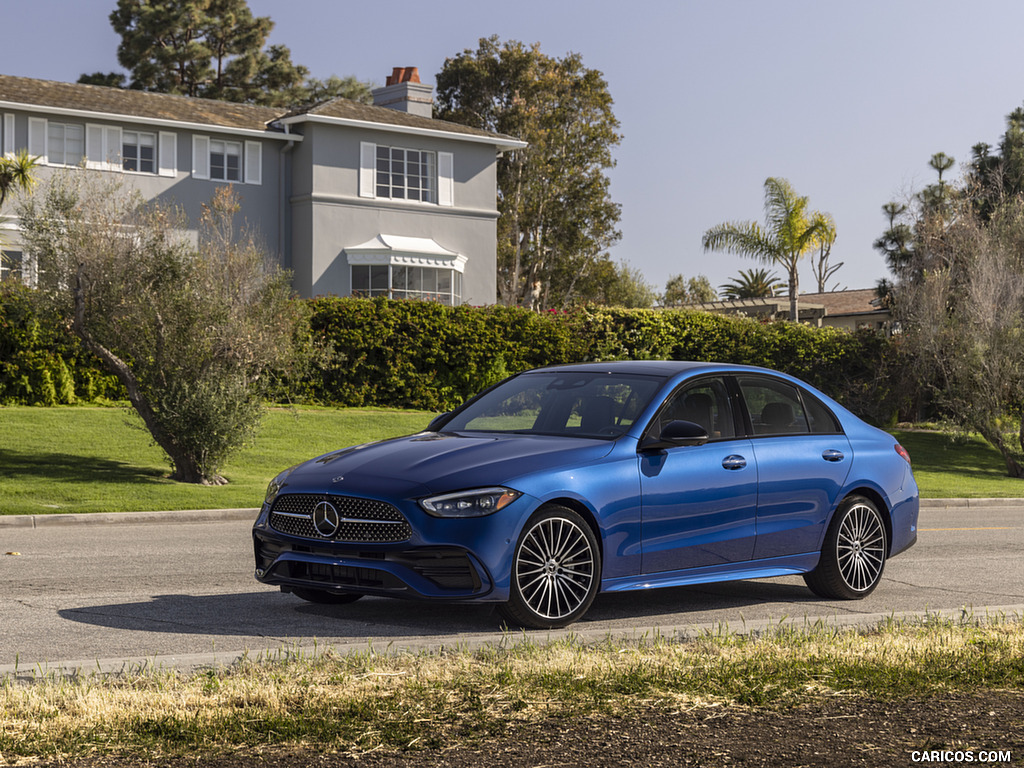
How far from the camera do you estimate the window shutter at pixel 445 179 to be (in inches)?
1567

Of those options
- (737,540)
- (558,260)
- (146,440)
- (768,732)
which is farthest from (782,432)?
(558,260)

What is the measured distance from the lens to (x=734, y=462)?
8406 mm

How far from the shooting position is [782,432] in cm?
898

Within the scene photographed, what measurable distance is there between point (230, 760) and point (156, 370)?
14667 mm

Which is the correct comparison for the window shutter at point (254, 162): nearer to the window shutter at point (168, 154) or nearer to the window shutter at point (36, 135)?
the window shutter at point (168, 154)

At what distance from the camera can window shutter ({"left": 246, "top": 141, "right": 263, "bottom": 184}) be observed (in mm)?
37719

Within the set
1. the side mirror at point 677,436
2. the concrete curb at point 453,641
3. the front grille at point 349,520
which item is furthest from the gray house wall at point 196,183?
the concrete curb at point 453,641

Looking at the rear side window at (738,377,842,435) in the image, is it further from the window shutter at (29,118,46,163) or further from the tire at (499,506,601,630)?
the window shutter at (29,118,46,163)

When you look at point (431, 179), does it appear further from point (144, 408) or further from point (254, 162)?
point (144, 408)

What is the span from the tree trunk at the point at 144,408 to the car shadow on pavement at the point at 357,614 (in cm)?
978

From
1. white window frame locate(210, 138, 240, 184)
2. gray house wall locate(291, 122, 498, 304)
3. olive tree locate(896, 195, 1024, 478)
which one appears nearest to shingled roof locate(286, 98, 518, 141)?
gray house wall locate(291, 122, 498, 304)

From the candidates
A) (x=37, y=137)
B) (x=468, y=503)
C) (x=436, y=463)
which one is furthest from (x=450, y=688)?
(x=37, y=137)

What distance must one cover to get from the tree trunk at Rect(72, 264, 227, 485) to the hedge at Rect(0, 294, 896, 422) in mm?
5403

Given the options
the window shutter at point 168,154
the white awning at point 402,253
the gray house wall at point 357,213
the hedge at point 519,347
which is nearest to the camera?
the hedge at point 519,347
